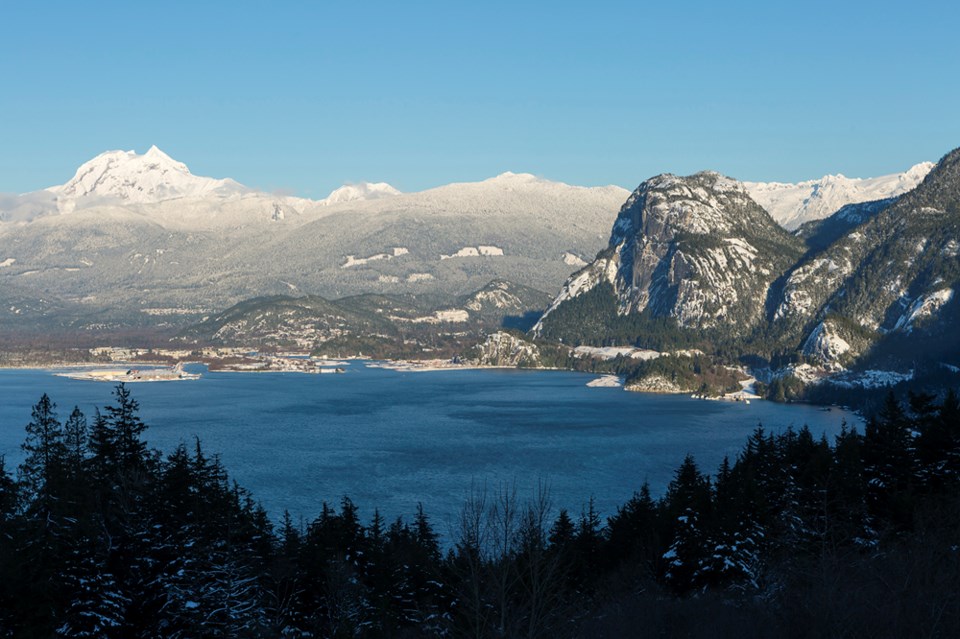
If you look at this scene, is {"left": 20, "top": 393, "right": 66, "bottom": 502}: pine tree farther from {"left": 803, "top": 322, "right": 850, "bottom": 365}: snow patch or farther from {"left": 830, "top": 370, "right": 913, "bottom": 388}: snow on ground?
{"left": 803, "top": 322, "right": 850, "bottom": 365}: snow patch

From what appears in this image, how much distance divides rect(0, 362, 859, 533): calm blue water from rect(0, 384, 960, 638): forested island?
1015 centimetres

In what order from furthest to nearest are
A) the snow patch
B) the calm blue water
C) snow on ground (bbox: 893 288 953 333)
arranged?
snow on ground (bbox: 893 288 953 333), the snow patch, the calm blue water

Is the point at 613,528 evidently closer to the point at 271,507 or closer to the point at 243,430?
the point at 271,507

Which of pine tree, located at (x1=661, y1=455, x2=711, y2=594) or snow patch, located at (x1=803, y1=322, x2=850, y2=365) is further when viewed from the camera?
snow patch, located at (x1=803, y1=322, x2=850, y2=365)

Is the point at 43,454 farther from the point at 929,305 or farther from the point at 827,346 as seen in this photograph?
the point at 929,305

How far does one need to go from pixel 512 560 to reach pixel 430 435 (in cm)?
9357

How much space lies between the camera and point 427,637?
34.1m

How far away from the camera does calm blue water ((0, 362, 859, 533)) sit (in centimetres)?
8506

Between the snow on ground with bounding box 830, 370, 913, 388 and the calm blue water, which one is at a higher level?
the snow on ground with bounding box 830, 370, 913, 388

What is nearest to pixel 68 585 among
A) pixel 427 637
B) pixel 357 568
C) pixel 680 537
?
pixel 427 637

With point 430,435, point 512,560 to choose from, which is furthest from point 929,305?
point 512,560

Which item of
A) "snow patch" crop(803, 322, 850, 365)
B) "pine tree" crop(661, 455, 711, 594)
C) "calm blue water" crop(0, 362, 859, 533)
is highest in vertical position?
"snow patch" crop(803, 322, 850, 365)

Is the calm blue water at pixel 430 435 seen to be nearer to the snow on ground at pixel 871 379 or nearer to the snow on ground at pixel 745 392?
the snow on ground at pixel 745 392

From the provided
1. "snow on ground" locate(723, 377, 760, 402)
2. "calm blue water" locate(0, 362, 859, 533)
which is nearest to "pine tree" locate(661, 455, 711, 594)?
"calm blue water" locate(0, 362, 859, 533)
